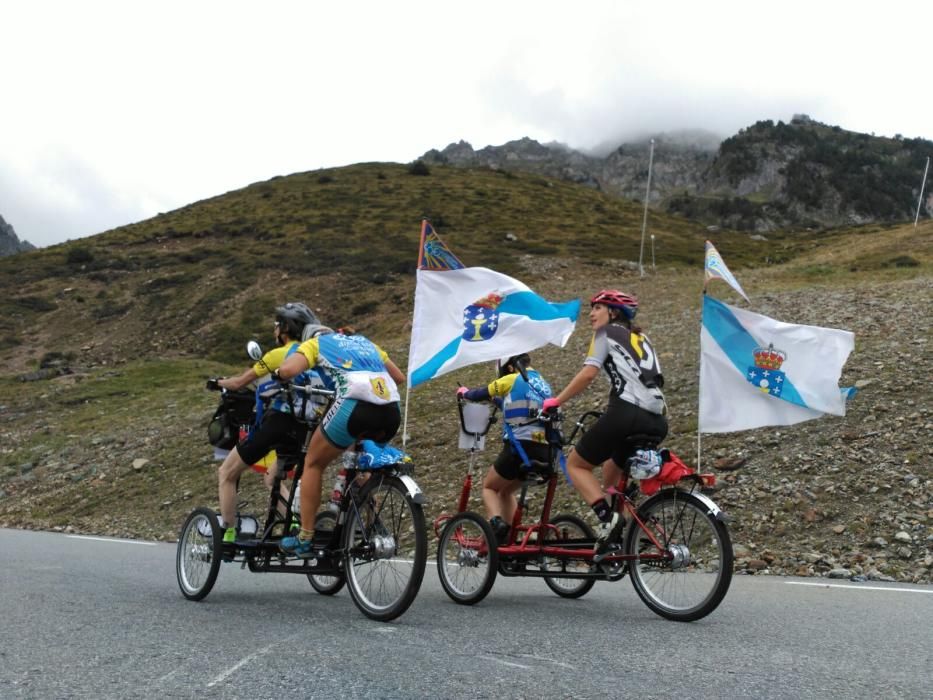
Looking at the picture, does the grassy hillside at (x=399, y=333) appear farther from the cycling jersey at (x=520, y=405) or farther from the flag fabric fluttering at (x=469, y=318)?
the cycling jersey at (x=520, y=405)

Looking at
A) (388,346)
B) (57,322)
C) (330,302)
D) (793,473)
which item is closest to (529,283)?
(330,302)

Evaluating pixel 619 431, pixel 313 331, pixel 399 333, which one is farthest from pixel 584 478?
pixel 399 333

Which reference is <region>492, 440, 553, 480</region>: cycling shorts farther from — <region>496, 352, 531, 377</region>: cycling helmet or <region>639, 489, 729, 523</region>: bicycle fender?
<region>639, 489, 729, 523</region>: bicycle fender

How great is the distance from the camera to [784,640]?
4902 millimetres

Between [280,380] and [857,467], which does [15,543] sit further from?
[857,467]

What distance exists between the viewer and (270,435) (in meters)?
6.40

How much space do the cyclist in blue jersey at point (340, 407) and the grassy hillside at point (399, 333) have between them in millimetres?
5077

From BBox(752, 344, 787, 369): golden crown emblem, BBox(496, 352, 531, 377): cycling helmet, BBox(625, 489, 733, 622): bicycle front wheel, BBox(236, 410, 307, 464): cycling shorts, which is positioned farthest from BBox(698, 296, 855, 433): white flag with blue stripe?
BBox(236, 410, 307, 464): cycling shorts

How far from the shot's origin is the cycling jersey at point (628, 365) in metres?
5.96

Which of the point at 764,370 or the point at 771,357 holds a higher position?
the point at 771,357

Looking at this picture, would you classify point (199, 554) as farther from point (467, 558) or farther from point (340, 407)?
point (467, 558)

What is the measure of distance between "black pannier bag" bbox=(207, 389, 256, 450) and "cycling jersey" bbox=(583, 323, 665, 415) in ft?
8.97

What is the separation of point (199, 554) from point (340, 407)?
5.69 feet

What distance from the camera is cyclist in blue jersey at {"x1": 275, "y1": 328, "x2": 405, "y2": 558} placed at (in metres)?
5.83
